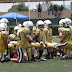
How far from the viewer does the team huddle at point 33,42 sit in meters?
7.72

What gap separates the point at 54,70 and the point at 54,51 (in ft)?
8.29

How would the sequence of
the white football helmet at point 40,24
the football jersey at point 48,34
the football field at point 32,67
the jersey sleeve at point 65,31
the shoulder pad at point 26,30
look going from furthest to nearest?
the football jersey at point 48,34, the white football helmet at point 40,24, the jersey sleeve at point 65,31, the shoulder pad at point 26,30, the football field at point 32,67

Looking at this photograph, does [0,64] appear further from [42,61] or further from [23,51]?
[42,61]

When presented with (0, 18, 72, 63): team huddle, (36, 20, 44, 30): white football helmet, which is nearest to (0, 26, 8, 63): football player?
(0, 18, 72, 63): team huddle

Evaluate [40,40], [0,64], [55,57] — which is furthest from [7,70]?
[55,57]

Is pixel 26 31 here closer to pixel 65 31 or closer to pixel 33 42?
pixel 33 42

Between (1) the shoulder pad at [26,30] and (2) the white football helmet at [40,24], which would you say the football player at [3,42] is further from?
(2) the white football helmet at [40,24]

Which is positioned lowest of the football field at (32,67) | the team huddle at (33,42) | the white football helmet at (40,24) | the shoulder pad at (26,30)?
the football field at (32,67)

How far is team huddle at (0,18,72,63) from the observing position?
25.3 feet

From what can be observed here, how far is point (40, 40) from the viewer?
8586 mm

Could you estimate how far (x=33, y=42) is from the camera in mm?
8352

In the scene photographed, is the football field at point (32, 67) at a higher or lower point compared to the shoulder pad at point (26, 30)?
lower

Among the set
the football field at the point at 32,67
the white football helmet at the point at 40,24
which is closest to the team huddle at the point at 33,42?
the white football helmet at the point at 40,24

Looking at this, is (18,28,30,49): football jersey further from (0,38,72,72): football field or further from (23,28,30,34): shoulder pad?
(0,38,72,72): football field
